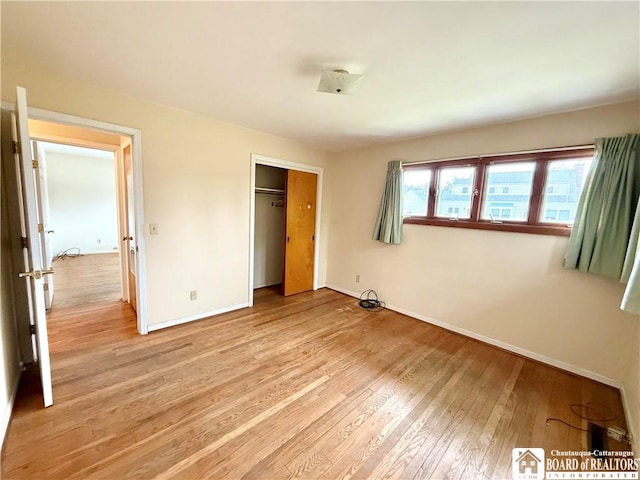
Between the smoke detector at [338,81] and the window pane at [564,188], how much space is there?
2.17 meters

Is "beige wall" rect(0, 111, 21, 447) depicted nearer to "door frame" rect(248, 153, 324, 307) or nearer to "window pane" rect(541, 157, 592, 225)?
"door frame" rect(248, 153, 324, 307)

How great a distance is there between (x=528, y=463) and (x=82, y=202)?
9723 millimetres

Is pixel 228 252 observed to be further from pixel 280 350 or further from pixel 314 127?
pixel 314 127

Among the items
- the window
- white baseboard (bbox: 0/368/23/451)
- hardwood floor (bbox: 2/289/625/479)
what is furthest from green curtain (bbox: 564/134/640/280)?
white baseboard (bbox: 0/368/23/451)

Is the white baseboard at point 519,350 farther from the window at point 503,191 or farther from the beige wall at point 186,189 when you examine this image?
the beige wall at point 186,189

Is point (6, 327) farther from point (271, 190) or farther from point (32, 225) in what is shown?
point (271, 190)

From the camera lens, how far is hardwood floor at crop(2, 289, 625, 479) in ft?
4.85

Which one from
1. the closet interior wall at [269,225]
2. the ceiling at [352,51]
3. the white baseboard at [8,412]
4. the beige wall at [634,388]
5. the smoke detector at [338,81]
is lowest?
the white baseboard at [8,412]

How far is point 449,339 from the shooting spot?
9.96 feet

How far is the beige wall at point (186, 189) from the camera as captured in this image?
234 cm

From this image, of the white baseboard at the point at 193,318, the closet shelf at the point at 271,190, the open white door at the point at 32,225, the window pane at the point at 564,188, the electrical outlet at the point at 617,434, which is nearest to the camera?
the open white door at the point at 32,225

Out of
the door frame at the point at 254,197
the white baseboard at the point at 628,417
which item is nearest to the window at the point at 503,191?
the white baseboard at the point at 628,417

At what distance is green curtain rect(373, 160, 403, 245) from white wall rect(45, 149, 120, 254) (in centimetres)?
648

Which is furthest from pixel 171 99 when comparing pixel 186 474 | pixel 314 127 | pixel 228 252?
pixel 186 474
